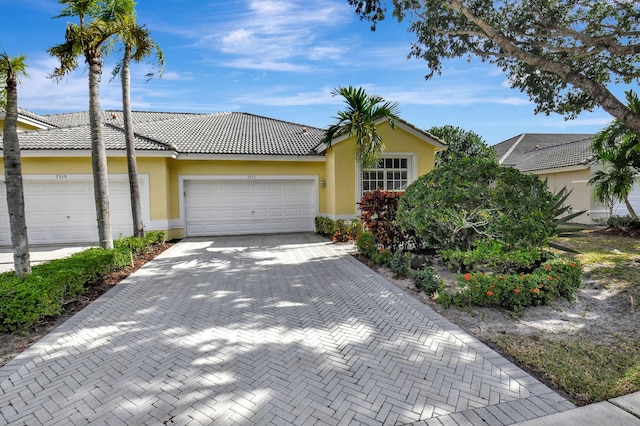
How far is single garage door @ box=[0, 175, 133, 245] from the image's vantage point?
39.0 ft

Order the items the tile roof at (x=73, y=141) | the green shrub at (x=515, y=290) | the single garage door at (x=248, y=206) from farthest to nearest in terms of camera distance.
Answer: the single garage door at (x=248, y=206), the tile roof at (x=73, y=141), the green shrub at (x=515, y=290)

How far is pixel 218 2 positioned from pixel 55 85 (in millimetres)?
4743

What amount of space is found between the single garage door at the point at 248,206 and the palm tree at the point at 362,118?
11.7 feet

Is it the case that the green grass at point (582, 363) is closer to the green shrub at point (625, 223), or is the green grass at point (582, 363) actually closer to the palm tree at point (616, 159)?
the palm tree at point (616, 159)

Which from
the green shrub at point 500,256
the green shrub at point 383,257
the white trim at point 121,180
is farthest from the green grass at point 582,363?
the white trim at point 121,180

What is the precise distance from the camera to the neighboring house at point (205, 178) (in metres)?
11.9

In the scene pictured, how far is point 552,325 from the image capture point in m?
4.66

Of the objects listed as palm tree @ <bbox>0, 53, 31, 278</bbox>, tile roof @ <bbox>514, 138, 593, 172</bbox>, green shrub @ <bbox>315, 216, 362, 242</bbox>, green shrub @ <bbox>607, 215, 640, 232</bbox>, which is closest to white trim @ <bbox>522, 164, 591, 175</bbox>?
tile roof @ <bbox>514, 138, 593, 172</bbox>

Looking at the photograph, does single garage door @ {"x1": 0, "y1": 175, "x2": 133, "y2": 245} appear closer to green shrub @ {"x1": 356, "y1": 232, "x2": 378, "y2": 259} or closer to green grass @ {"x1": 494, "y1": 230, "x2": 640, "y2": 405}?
green shrub @ {"x1": 356, "y1": 232, "x2": 378, "y2": 259}

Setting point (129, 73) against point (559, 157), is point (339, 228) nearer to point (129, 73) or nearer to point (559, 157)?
point (129, 73)

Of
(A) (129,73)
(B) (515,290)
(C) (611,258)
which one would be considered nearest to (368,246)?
(B) (515,290)

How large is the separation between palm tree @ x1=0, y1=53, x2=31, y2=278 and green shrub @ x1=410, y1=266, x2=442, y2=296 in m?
7.13

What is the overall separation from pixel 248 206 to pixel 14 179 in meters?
9.10

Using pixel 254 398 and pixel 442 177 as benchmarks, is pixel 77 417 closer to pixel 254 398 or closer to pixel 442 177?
pixel 254 398
